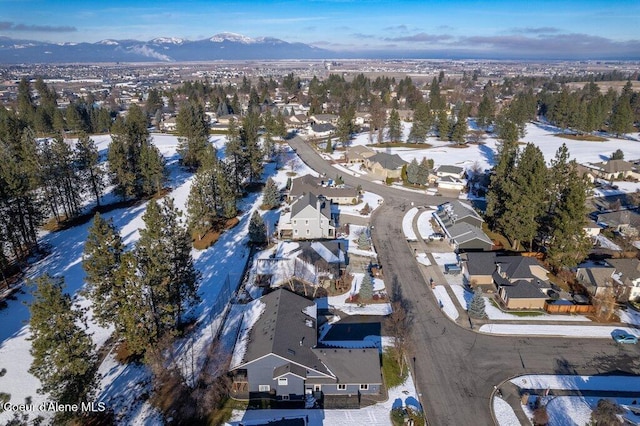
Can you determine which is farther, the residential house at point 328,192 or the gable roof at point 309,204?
the residential house at point 328,192

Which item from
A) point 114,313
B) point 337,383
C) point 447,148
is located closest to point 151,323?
point 114,313

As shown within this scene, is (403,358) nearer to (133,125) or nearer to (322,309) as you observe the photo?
(322,309)

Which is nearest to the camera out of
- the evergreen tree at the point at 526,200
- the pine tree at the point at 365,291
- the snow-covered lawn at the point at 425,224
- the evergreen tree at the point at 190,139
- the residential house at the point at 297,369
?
the residential house at the point at 297,369

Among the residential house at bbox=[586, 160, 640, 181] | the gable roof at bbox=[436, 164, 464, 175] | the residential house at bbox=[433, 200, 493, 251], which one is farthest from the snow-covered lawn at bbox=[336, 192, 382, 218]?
the residential house at bbox=[586, 160, 640, 181]

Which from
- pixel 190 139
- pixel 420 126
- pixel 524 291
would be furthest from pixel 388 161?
pixel 524 291

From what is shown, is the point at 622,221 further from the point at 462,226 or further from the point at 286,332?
the point at 286,332

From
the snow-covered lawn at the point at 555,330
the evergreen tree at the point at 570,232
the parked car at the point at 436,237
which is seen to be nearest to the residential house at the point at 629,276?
the evergreen tree at the point at 570,232

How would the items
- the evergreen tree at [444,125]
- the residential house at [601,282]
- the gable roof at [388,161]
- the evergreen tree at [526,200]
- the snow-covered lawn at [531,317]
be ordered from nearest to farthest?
1. the snow-covered lawn at [531,317]
2. the residential house at [601,282]
3. the evergreen tree at [526,200]
4. the gable roof at [388,161]
5. the evergreen tree at [444,125]

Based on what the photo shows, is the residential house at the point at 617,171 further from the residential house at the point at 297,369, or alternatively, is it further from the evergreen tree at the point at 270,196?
the residential house at the point at 297,369
